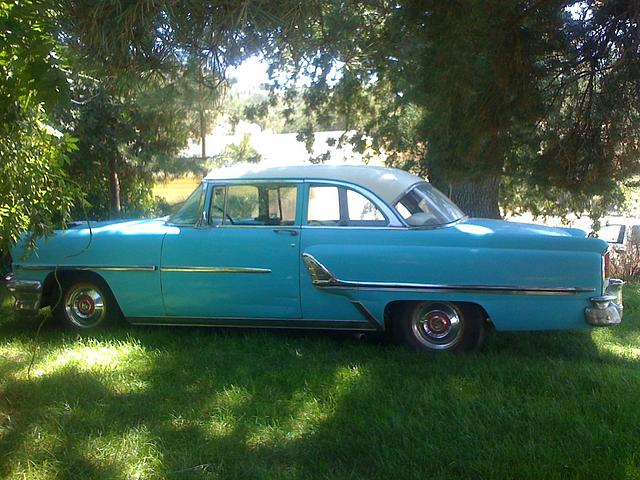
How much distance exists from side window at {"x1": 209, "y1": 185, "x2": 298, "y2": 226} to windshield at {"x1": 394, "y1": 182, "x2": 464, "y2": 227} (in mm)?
976

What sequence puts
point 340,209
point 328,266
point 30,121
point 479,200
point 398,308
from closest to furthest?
point 30,121, point 328,266, point 398,308, point 340,209, point 479,200

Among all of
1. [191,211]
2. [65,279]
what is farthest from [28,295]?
[191,211]

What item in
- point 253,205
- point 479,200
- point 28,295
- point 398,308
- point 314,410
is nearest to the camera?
point 314,410

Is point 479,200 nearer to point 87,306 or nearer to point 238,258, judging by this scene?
point 238,258

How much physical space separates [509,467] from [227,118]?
49.0 feet

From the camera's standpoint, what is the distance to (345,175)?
610cm

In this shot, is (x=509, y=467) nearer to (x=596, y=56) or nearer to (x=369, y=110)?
(x=596, y=56)

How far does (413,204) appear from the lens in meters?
6.01

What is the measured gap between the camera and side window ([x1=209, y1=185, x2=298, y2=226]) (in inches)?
241

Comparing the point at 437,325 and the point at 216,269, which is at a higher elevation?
the point at 216,269

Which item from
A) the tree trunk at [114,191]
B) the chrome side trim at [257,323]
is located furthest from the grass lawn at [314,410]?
the tree trunk at [114,191]

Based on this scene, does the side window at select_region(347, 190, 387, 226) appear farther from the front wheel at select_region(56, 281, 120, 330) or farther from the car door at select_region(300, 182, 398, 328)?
the front wheel at select_region(56, 281, 120, 330)

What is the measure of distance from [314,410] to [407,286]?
4.98 feet

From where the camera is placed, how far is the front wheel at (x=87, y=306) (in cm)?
658
